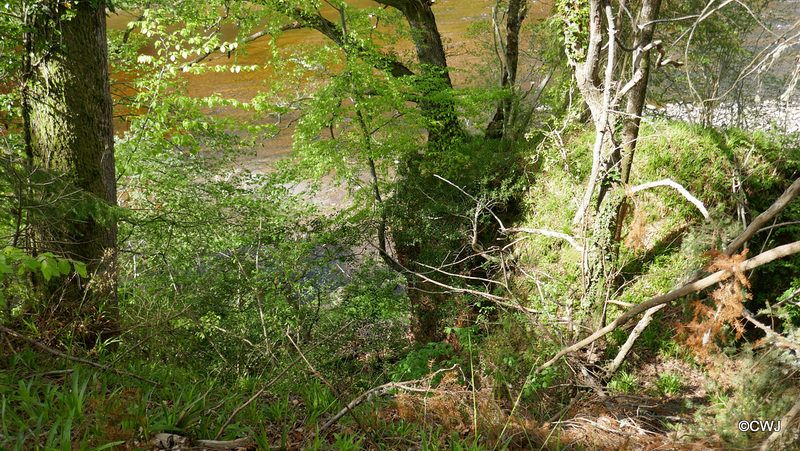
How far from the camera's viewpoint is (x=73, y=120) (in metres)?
4.27

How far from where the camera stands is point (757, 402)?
329cm

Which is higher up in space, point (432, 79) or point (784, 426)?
point (432, 79)

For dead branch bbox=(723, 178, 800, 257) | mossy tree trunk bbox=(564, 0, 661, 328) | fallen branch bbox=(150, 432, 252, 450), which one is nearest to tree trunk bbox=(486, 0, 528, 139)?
mossy tree trunk bbox=(564, 0, 661, 328)

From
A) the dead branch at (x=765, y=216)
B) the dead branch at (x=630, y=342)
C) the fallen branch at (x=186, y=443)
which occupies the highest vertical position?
the dead branch at (x=765, y=216)

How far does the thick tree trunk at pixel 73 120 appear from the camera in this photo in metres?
4.08

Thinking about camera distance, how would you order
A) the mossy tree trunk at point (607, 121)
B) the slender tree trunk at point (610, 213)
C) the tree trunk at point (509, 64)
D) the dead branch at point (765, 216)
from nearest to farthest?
the dead branch at point (765, 216) < the mossy tree trunk at point (607, 121) < the slender tree trunk at point (610, 213) < the tree trunk at point (509, 64)

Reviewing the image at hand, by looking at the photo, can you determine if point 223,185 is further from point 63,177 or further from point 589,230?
point 589,230

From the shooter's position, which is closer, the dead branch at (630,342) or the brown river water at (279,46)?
the dead branch at (630,342)

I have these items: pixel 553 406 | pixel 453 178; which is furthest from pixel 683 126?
pixel 553 406

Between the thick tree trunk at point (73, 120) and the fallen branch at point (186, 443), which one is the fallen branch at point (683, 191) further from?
the thick tree trunk at point (73, 120)

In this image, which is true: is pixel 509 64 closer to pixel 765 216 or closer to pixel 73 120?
pixel 765 216

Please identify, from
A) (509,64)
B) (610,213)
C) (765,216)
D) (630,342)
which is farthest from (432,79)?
(765,216)

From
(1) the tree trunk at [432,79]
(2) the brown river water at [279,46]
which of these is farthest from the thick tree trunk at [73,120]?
(2) the brown river water at [279,46]

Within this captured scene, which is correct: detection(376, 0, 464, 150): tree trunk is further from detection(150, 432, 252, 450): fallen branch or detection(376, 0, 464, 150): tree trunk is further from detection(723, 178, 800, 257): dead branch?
detection(150, 432, 252, 450): fallen branch
